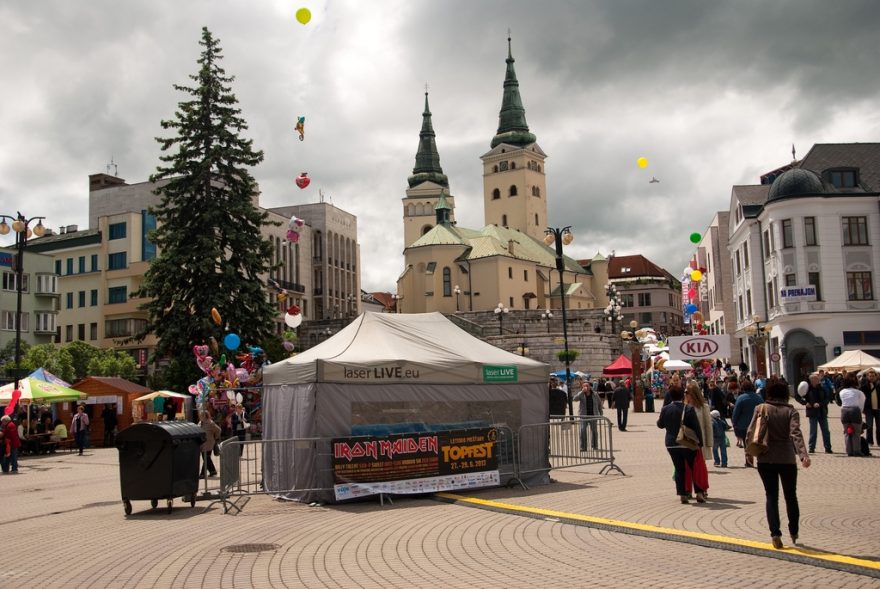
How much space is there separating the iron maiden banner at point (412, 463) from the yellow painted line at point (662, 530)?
40 cm

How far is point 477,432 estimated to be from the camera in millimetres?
14758

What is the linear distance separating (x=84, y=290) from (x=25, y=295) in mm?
10133

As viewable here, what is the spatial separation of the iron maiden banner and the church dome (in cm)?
3744

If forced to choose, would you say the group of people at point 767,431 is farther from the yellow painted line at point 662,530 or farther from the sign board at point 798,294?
the sign board at point 798,294

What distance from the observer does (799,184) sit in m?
46.6

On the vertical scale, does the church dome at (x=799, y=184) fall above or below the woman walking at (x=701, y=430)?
above

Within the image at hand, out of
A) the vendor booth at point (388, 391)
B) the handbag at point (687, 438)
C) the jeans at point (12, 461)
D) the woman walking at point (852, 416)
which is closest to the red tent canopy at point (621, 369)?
the woman walking at point (852, 416)

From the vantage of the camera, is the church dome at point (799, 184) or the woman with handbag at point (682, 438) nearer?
the woman with handbag at point (682, 438)

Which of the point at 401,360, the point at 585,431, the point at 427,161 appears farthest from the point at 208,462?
the point at 427,161

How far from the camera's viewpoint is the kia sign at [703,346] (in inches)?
1110

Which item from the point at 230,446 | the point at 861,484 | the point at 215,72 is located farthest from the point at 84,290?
the point at 861,484

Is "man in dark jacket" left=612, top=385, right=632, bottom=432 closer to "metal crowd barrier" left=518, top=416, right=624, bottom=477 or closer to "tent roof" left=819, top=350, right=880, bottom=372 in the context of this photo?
"tent roof" left=819, top=350, right=880, bottom=372

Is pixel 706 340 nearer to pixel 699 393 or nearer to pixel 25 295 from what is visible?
pixel 699 393

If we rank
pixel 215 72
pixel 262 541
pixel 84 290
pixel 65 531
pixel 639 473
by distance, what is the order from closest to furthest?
pixel 262 541
pixel 65 531
pixel 639 473
pixel 215 72
pixel 84 290
